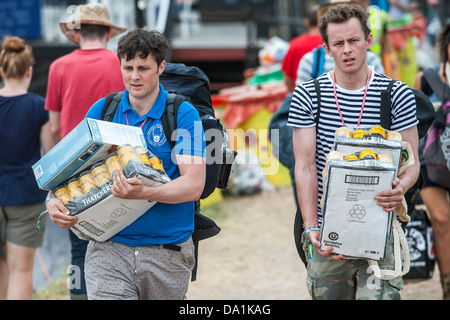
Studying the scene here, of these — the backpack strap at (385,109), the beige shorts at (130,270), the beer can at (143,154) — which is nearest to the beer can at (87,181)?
the beer can at (143,154)

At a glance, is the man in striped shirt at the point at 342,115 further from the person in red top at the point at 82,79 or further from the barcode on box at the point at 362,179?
the person in red top at the point at 82,79

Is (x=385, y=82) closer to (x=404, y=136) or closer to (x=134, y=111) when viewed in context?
(x=404, y=136)

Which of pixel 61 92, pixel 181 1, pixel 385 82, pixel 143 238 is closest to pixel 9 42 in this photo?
pixel 61 92

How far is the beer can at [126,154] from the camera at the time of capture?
3.27 m

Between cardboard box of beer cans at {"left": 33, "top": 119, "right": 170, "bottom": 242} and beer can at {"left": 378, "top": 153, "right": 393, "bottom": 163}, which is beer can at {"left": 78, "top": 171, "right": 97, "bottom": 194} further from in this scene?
beer can at {"left": 378, "top": 153, "right": 393, "bottom": 163}

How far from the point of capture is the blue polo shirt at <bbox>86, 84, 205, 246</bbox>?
3.50 m

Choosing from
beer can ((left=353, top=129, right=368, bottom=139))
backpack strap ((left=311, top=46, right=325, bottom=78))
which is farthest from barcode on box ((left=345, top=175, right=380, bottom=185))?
backpack strap ((left=311, top=46, right=325, bottom=78))

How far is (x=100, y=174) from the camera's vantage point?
3.35 meters

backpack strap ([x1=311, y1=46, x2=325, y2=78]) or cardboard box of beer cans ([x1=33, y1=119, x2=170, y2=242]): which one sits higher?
backpack strap ([x1=311, y1=46, x2=325, y2=78])

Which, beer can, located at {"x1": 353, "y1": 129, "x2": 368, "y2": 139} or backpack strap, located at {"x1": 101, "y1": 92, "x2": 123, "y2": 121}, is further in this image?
backpack strap, located at {"x1": 101, "y1": 92, "x2": 123, "y2": 121}

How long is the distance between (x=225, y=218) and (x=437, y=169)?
4.20 m

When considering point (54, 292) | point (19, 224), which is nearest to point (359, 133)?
point (19, 224)

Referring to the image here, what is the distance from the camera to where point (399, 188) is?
3.36 m

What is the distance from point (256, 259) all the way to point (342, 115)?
157 inches
